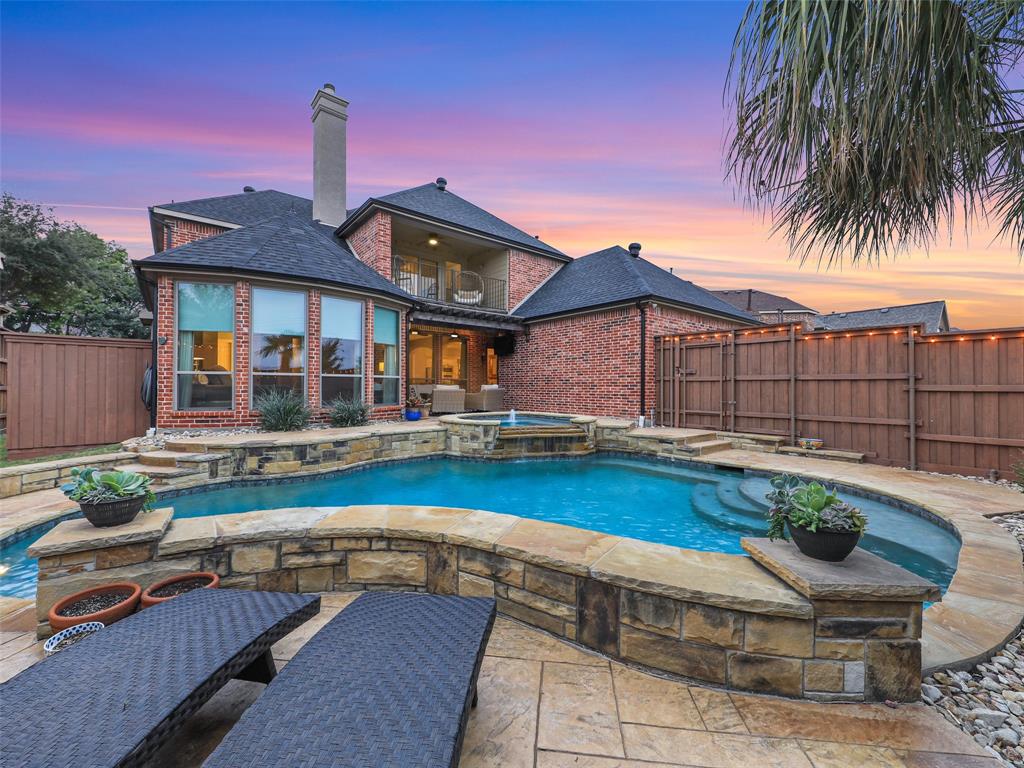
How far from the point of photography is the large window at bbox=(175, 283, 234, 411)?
736cm

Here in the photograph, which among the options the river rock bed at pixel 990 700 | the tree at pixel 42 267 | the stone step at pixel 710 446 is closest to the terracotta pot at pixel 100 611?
the river rock bed at pixel 990 700

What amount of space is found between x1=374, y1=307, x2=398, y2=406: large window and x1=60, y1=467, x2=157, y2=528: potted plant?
7023mm

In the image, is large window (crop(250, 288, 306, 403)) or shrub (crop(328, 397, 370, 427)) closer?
large window (crop(250, 288, 306, 403))

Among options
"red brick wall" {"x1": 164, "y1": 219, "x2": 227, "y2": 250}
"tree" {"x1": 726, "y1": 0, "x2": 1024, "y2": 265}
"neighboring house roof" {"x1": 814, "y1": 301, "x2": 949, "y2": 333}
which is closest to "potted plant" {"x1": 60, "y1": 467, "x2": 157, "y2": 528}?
"tree" {"x1": 726, "y1": 0, "x2": 1024, "y2": 265}

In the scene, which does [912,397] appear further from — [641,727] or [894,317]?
[894,317]

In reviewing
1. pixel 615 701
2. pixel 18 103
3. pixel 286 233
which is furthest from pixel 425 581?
pixel 286 233

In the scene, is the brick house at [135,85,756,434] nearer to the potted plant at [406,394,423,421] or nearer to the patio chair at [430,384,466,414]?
the potted plant at [406,394,423,421]

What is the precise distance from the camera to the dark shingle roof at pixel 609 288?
1066 cm

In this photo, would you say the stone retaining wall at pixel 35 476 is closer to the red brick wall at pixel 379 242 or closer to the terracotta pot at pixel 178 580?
the terracotta pot at pixel 178 580

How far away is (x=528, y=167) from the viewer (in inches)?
417

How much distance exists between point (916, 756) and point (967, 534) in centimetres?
299

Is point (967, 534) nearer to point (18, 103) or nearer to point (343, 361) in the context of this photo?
point (343, 361)

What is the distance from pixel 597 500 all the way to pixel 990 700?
12.6ft

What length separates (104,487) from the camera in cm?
231
